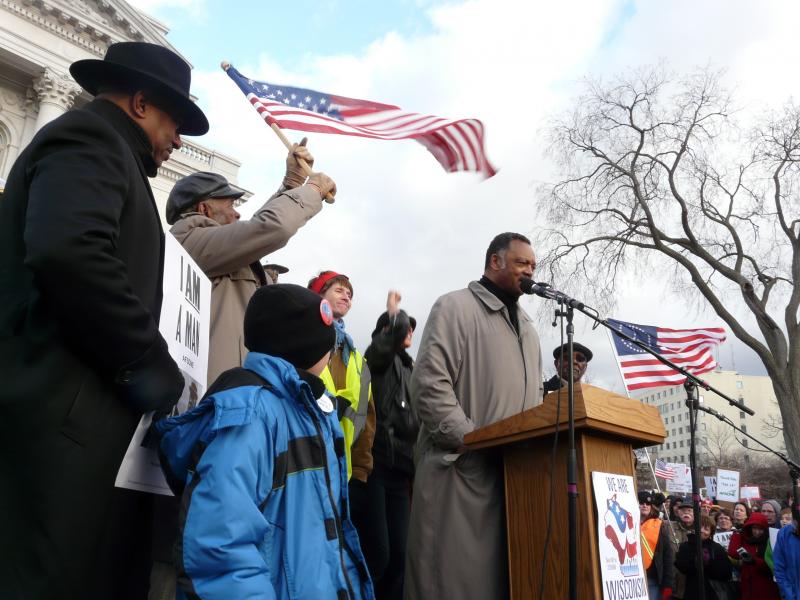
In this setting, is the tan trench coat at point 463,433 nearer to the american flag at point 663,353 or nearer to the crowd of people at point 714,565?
the crowd of people at point 714,565

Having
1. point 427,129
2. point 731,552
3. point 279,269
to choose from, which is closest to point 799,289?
point 731,552

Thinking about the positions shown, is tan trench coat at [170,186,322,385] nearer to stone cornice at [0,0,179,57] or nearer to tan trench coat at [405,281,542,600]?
tan trench coat at [405,281,542,600]

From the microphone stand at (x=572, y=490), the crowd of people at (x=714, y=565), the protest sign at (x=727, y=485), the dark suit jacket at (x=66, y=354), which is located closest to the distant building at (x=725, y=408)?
the protest sign at (x=727, y=485)

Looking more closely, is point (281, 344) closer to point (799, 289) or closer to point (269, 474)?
point (269, 474)

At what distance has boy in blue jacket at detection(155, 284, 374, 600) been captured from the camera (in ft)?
5.67

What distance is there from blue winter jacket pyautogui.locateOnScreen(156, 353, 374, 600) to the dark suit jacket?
22 centimetres

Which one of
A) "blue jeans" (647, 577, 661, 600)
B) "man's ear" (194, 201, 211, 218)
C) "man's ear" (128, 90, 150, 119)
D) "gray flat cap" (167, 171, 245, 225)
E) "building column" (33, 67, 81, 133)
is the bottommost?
"blue jeans" (647, 577, 661, 600)

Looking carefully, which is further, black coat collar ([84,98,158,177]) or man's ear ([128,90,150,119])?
man's ear ([128,90,150,119])

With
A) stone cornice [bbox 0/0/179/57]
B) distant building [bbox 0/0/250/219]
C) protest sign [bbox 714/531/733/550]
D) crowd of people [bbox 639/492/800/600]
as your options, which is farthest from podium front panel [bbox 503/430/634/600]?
stone cornice [bbox 0/0/179/57]

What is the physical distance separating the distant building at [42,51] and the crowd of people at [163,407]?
898 inches

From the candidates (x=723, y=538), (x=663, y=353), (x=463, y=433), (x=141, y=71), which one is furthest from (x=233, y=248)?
(x=723, y=538)

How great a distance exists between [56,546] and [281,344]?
1.03 meters

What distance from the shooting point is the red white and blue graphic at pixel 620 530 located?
272 centimetres

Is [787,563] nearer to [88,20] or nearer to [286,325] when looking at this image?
[286,325]
